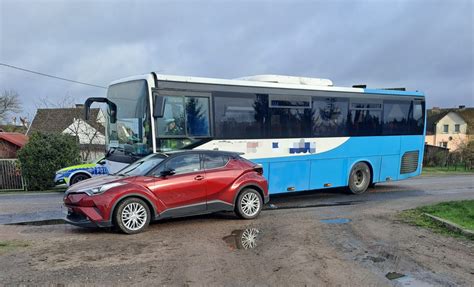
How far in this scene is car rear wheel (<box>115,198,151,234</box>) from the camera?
714 centimetres

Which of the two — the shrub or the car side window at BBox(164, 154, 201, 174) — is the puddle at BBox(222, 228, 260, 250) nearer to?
the car side window at BBox(164, 154, 201, 174)

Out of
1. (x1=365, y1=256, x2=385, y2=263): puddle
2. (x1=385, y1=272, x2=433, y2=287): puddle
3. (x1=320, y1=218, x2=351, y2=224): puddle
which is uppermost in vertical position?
(x1=385, y1=272, x2=433, y2=287): puddle

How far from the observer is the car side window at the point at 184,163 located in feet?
25.9

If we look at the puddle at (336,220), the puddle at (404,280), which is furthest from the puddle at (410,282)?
the puddle at (336,220)

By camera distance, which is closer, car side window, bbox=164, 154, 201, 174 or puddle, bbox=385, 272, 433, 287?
puddle, bbox=385, 272, 433, 287

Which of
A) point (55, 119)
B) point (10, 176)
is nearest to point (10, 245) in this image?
point (10, 176)

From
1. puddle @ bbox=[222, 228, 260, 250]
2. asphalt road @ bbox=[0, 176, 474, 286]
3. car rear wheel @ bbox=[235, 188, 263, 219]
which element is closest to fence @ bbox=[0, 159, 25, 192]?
asphalt road @ bbox=[0, 176, 474, 286]

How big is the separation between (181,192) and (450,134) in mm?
69821

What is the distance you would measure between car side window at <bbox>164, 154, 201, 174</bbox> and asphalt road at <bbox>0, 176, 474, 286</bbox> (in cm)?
120

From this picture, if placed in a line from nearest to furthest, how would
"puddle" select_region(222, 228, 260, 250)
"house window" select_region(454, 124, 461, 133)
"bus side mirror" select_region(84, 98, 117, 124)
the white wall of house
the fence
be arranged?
1. "puddle" select_region(222, 228, 260, 250)
2. "bus side mirror" select_region(84, 98, 117, 124)
3. the fence
4. the white wall of house
5. "house window" select_region(454, 124, 461, 133)

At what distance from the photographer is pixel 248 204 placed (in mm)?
8703

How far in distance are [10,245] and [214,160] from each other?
161 inches

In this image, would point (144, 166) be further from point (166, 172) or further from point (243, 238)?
point (243, 238)

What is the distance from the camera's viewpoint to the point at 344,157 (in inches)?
491
